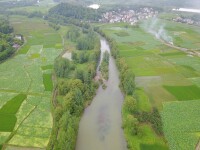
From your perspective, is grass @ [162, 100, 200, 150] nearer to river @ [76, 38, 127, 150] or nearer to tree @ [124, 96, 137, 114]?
tree @ [124, 96, 137, 114]

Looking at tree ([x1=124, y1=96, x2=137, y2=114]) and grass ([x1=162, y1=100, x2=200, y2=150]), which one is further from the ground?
tree ([x1=124, y1=96, x2=137, y2=114])

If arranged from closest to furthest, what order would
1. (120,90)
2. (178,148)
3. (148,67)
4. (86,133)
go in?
(178,148) < (86,133) < (120,90) < (148,67)

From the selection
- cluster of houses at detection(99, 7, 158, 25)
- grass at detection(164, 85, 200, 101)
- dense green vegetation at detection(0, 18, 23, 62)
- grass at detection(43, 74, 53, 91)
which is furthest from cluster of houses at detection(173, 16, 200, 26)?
grass at detection(43, 74, 53, 91)

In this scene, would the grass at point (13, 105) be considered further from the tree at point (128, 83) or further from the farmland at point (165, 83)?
the tree at point (128, 83)

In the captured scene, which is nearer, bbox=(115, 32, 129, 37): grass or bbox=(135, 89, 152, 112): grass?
bbox=(135, 89, 152, 112): grass

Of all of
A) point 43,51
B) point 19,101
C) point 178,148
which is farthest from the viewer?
point 43,51

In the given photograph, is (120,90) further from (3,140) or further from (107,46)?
(107,46)

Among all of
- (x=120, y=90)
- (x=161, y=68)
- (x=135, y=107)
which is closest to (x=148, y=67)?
(x=161, y=68)

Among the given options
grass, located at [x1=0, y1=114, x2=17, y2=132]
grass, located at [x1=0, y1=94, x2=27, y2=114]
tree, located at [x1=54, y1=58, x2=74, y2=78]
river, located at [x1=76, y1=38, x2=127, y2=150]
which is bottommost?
river, located at [x1=76, y1=38, x2=127, y2=150]
